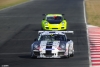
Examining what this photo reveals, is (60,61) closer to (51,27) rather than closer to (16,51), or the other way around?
(16,51)

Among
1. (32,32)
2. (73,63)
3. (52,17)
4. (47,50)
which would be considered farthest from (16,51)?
(52,17)

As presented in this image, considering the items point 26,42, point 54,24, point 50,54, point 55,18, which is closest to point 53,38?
point 50,54

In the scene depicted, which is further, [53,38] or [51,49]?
[53,38]

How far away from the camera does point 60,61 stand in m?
19.7

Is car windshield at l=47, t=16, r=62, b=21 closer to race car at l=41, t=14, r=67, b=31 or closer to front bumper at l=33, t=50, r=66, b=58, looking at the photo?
race car at l=41, t=14, r=67, b=31

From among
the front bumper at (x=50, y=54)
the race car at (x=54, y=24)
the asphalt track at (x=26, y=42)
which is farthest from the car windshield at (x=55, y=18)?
the front bumper at (x=50, y=54)

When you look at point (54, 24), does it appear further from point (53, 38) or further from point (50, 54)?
point (50, 54)

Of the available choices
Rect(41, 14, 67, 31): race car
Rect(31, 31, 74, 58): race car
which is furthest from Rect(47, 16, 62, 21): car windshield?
Rect(31, 31, 74, 58): race car

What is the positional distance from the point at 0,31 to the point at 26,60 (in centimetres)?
1608

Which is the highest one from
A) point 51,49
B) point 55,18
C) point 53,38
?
point 55,18

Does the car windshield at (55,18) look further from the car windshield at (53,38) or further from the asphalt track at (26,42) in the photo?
the car windshield at (53,38)

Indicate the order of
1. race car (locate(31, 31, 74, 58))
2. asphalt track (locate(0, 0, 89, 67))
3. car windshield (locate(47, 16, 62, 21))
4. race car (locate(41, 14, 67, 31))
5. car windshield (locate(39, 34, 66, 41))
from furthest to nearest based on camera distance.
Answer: car windshield (locate(47, 16, 62, 21))
race car (locate(41, 14, 67, 31))
car windshield (locate(39, 34, 66, 41))
race car (locate(31, 31, 74, 58))
asphalt track (locate(0, 0, 89, 67))

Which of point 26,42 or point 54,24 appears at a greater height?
point 54,24

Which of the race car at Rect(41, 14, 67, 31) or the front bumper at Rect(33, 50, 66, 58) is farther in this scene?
the race car at Rect(41, 14, 67, 31)
